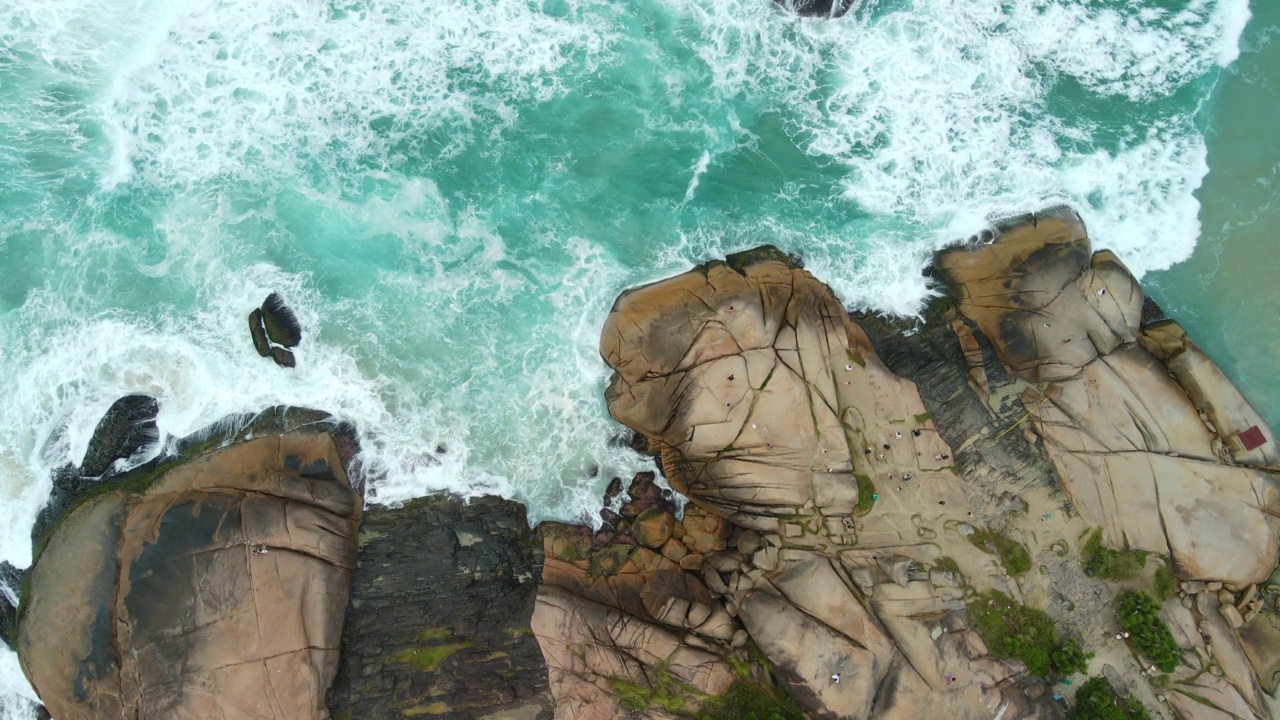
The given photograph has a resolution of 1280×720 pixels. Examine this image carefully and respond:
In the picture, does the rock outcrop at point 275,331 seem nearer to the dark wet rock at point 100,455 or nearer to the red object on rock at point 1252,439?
the dark wet rock at point 100,455

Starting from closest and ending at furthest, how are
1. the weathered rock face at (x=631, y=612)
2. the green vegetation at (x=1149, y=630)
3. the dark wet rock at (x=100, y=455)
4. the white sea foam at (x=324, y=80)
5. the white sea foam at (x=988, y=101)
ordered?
the green vegetation at (x=1149, y=630)
the weathered rock face at (x=631, y=612)
the dark wet rock at (x=100, y=455)
the white sea foam at (x=988, y=101)
the white sea foam at (x=324, y=80)

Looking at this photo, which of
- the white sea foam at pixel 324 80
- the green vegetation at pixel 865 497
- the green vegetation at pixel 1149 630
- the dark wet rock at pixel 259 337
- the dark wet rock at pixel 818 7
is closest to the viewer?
the green vegetation at pixel 1149 630

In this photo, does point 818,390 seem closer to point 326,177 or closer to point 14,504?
point 326,177

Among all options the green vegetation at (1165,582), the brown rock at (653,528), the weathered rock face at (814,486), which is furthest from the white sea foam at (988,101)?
the brown rock at (653,528)

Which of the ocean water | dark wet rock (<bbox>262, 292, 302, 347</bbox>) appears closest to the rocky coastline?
dark wet rock (<bbox>262, 292, 302, 347</bbox>)

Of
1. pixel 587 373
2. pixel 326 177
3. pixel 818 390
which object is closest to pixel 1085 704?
pixel 818 390

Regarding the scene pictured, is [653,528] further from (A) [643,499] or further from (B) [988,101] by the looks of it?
(B) [988,101]
